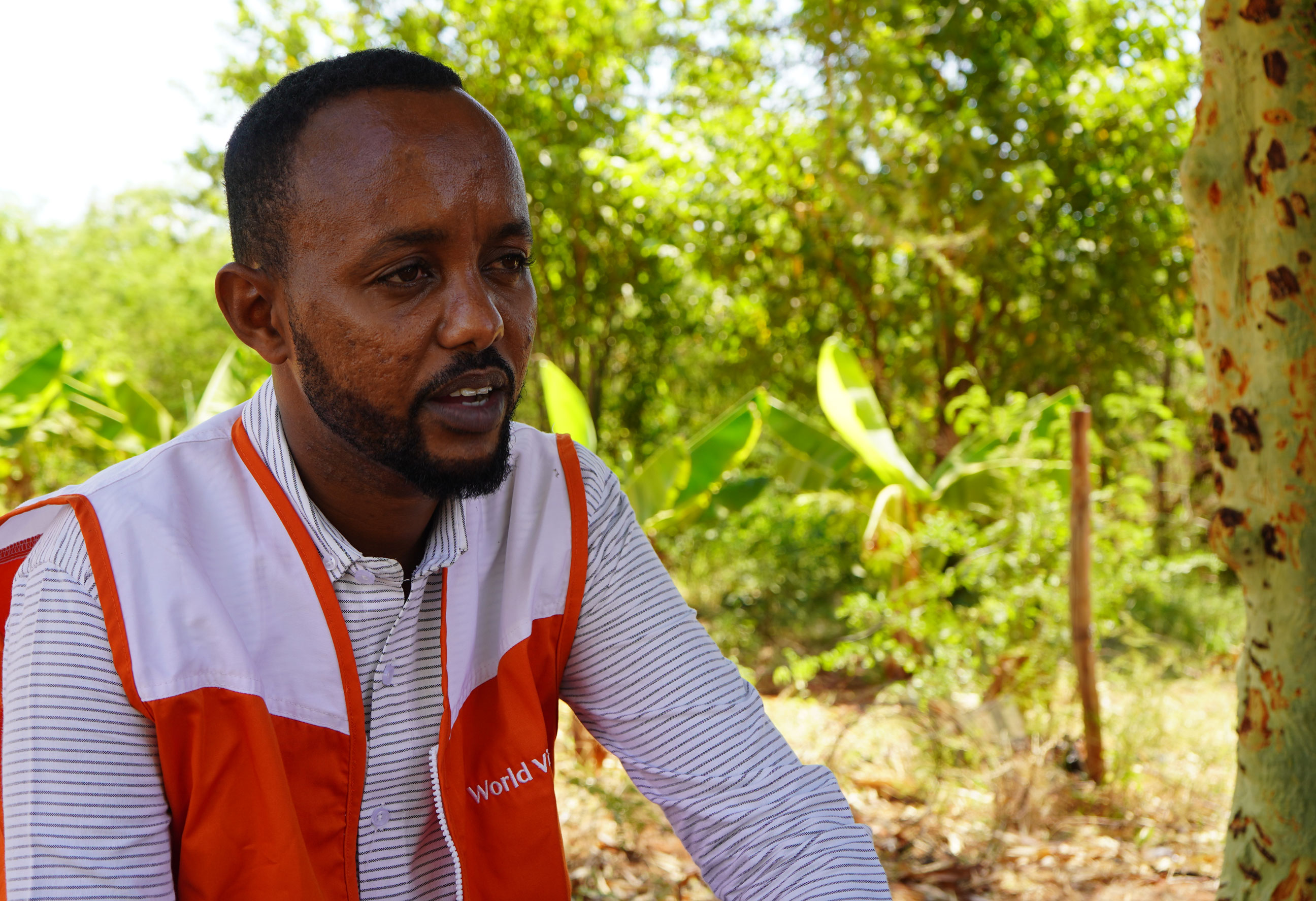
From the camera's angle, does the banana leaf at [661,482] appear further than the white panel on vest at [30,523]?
Yes

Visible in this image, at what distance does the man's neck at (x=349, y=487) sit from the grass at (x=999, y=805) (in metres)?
1.73

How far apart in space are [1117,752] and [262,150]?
395 centimetres

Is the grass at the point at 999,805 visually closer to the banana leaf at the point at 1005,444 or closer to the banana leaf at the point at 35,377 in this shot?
the banana leaf at the point at 1005,444

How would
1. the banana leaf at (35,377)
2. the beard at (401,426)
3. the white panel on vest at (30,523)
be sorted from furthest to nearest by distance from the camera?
the banana leaf at (35,377), the beard at (401,426), the white panel on vest at (30,523)

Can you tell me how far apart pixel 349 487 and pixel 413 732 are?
0.36 metres

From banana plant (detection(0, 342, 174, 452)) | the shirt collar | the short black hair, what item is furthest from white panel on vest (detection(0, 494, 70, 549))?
banana plant (detection(0, 342, 174, 452))

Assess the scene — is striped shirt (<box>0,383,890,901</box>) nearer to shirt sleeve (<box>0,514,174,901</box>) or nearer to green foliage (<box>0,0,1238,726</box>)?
shirt sleeve (<box>0,514,174,901</box>)

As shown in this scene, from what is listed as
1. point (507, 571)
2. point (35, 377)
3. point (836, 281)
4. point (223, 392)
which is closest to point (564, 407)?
point (223, 392)

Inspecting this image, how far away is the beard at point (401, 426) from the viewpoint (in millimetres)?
1364

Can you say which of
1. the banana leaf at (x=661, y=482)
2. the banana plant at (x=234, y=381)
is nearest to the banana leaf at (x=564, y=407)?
the banana leaf at (x=661, y=482)

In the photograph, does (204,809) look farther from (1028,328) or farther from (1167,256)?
(1167,256)

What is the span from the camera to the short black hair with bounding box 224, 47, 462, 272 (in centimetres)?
135

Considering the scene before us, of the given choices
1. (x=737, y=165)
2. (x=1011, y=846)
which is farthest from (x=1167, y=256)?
(x=1011, y=846)

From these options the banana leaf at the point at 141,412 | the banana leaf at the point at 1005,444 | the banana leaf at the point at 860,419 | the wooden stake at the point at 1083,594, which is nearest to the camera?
the wooden stake at the point at 1083,594
